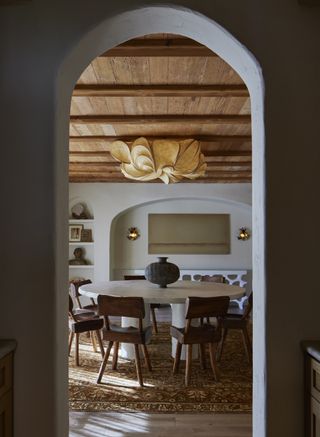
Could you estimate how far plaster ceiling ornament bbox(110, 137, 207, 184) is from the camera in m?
3.95

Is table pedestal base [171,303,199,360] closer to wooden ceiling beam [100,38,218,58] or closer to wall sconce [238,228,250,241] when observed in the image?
wooden ceiling beam [100,38,218,58]

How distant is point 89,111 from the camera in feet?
11.4

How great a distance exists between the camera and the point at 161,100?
3193 mm

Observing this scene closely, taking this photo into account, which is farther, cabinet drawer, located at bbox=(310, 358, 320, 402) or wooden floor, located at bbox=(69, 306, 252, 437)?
wooden floor, located at bbox=(69, 306, 252, 437)

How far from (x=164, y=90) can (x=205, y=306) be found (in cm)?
191

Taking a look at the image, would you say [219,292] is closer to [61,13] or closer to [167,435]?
[167,435]

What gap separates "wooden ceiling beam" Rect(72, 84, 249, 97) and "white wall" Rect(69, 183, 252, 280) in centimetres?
443

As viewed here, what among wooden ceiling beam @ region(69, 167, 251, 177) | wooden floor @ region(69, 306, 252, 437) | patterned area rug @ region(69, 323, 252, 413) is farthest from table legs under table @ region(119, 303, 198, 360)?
wooden ceiling beam @ region(69, 167, 251, 177)

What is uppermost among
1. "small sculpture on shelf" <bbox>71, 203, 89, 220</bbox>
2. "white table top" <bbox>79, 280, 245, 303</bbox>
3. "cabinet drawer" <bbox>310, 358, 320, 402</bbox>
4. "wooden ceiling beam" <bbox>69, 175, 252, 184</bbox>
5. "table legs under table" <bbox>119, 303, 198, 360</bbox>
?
"wooden ceiling beam" <bbox>69, 175, 252, 184</bbox>

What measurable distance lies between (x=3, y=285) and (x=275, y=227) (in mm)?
1168

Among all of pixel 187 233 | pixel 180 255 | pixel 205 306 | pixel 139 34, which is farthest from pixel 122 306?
pixel 187 233

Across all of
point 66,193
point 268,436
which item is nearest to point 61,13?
point 66,193

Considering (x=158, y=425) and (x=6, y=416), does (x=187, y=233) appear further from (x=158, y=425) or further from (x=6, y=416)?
(x=6, y=416)

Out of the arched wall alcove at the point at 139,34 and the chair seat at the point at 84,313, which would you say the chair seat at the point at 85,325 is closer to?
the chair seat at the point at 84,313
